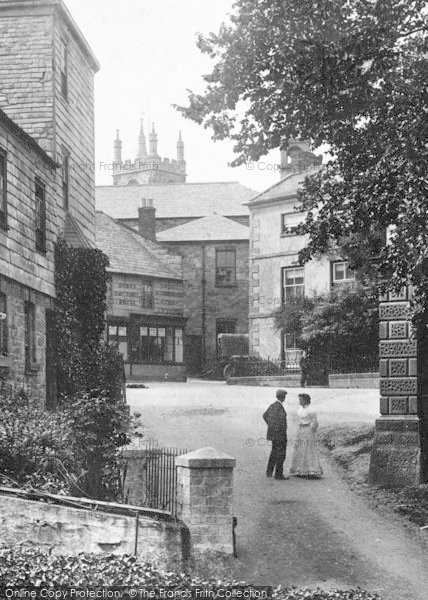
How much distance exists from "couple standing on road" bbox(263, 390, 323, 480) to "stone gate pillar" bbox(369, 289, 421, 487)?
4.12 ft

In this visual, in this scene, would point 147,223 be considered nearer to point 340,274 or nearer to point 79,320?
point 340,274

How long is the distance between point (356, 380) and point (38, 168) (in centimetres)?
1297

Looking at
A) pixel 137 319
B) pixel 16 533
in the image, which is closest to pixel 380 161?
pixel 16 533

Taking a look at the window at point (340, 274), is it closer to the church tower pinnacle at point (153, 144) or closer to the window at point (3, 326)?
the window at point (3, 326)

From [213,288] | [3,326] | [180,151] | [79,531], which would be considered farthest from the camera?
[180,151]

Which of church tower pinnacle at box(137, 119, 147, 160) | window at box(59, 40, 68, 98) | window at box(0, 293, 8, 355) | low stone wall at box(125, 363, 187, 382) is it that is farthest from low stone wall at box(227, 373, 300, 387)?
church tower pinnacle at box(137, 119, 147, 160)

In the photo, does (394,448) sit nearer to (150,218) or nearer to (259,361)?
(259,361)

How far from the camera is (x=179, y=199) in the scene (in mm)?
62375

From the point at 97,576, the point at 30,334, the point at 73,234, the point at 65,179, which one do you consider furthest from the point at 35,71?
the point at 97,576

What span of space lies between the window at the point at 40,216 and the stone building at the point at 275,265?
18.1 m

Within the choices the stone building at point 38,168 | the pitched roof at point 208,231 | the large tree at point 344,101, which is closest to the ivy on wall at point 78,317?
the stone building at point 38,168

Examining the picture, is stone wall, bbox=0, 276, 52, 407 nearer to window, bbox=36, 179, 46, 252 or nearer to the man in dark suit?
window, bbox=36, 179, 46, 252

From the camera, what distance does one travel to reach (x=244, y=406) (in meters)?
25.1

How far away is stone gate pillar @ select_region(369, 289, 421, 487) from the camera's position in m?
15.1
